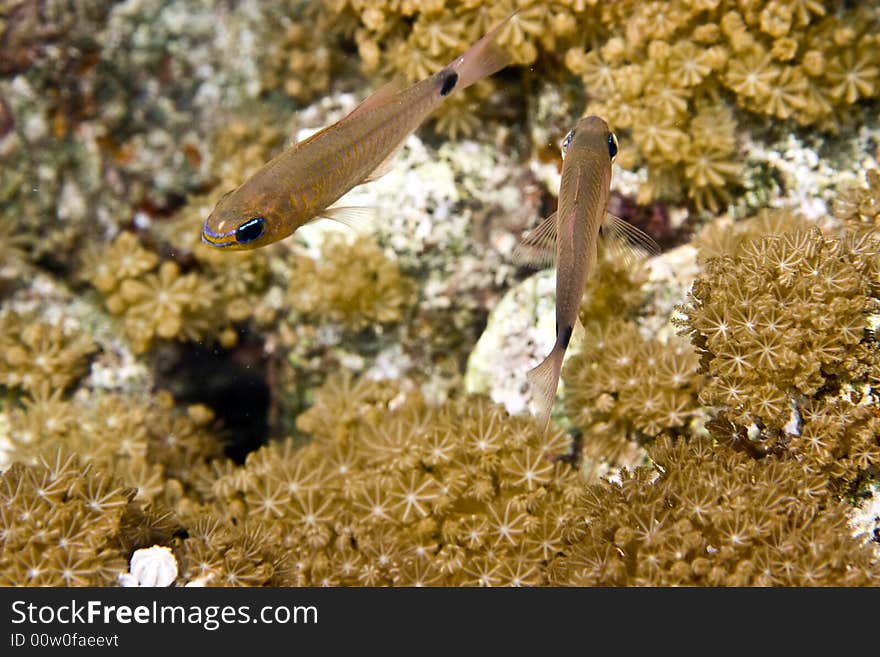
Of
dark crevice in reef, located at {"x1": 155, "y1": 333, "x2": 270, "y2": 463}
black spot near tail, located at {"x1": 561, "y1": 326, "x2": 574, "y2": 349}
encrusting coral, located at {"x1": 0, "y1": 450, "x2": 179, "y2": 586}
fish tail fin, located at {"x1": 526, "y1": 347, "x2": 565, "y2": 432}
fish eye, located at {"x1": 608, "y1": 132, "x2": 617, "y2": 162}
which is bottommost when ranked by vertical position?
dark crevice in reef, located at {"x1": 155, "y1": 333, "x2": 270, "y2": 463}

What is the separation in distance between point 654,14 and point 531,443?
2.99 m

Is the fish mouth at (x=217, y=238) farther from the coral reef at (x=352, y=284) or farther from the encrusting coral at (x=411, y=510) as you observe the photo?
the coral reef at (x=352, y=284)

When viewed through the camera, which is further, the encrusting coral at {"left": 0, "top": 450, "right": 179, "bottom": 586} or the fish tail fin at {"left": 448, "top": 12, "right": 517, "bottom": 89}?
the fish tail fin at {"left": 448, "top": 12, "right": 517, "bottom": 89}

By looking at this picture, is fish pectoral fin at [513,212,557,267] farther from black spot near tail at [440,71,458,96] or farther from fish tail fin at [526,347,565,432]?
black spot near tail at [440,71,458,96]

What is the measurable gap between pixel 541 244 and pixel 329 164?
135 cm

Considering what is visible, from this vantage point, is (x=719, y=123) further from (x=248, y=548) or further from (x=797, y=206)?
(x=248, y=548)

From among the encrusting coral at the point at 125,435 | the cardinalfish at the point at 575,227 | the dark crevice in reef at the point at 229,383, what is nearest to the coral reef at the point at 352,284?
the dark crevice in reef at the point at 229,383

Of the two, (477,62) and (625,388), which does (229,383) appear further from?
(477,62)

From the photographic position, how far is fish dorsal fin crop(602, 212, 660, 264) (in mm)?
3680

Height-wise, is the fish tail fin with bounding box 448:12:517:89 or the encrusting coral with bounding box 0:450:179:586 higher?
the fish tail fin with bounding box 448:12:517:89

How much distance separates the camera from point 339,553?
4109mm

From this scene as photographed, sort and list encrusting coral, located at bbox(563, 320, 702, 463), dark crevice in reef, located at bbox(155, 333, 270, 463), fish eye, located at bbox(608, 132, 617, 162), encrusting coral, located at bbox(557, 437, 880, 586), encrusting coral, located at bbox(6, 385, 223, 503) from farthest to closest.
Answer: dark crevice in reef, located at bbox(155, 333, 270, 463) < encrusting coral, located at bbox(6, 385, 223, 503) < encrusting coral, located at bbox(563, 320, 702, 463) < fish eye, located at bbox(608, 132, 617, 162) < encrusting coral, located at bbox(557, 437, 880, 586)

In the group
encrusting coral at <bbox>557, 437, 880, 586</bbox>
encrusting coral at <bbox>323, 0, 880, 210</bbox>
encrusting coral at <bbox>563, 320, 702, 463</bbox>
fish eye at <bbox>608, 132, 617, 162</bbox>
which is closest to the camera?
encrusting coral at <bbox>557, 437, 880, 586</bbox>

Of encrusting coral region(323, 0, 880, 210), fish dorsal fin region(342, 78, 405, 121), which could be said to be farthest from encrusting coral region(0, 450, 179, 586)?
encrusting coral region(323, 0, 880, 210)
